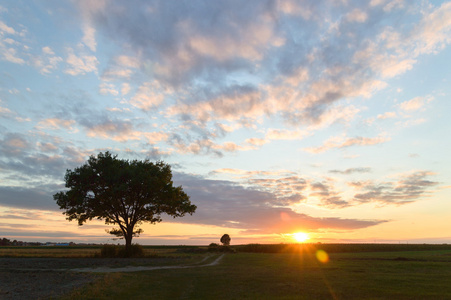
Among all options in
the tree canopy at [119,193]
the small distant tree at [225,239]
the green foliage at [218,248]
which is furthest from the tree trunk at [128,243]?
the small distant tree at [225,239]

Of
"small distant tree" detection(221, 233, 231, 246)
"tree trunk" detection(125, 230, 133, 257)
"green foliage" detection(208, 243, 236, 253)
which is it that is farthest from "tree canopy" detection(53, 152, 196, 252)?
"small distant tree" detection(221, 233, 231, 246)

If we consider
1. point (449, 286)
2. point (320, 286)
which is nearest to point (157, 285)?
point (320, 286)

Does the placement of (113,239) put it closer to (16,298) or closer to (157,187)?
(157,187)

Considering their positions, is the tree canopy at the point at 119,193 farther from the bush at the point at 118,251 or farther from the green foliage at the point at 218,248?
the green foliage at the point at 218,248

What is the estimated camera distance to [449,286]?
66.5 ft

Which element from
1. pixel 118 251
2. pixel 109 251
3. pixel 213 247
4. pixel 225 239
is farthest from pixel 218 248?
pixel 109 251

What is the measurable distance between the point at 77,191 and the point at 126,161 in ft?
30.1

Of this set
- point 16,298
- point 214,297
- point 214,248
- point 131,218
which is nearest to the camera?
point 16,298

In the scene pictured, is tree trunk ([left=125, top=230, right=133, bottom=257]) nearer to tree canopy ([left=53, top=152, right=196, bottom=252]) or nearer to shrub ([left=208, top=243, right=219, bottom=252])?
tree canopy ([left=53, top=152, right=196, bottom=252])

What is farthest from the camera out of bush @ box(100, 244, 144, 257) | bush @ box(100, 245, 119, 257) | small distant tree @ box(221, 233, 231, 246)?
small distant tree @ box(221, 233, 231, 246)

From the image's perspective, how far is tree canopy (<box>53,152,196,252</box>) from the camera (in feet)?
167

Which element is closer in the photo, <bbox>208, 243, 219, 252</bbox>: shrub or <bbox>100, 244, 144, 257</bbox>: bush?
<bbox>100, 244, 144, 257</bbox>: bush

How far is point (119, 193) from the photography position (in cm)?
5122

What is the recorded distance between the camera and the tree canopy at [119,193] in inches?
2003
